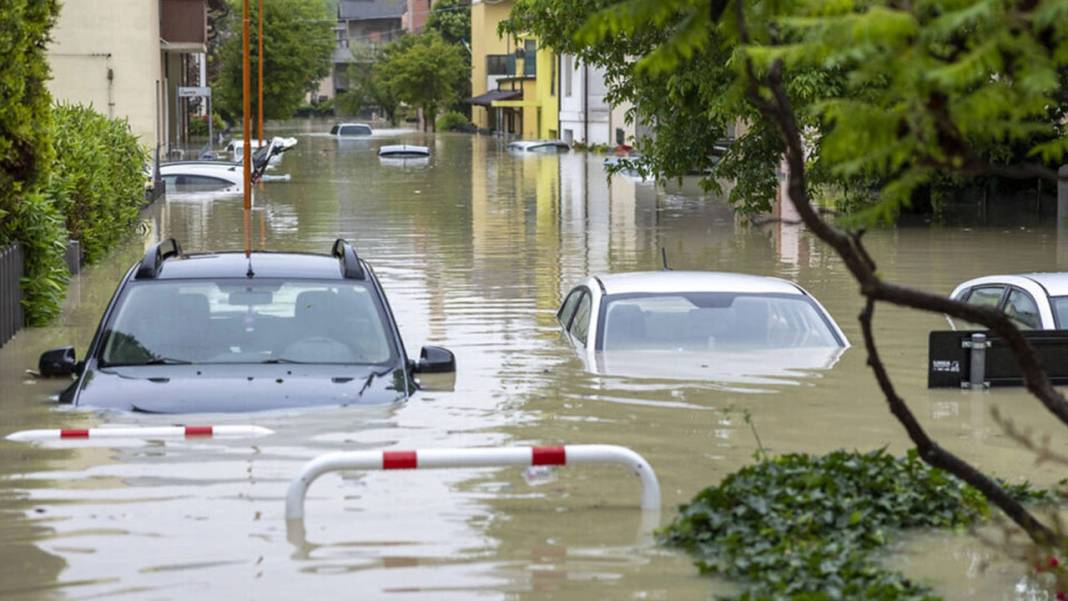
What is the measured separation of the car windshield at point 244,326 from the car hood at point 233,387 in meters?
0.16

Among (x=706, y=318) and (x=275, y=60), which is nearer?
(x=706, y=318)

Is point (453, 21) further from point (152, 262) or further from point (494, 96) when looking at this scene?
point (152, 262)

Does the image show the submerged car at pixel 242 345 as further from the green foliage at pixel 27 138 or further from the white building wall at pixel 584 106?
the white building wall at pixel 584 106

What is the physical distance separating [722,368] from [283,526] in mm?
5309

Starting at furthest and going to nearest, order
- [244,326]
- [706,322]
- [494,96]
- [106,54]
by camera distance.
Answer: [494,96], [106,54], [706,322], [244,326]

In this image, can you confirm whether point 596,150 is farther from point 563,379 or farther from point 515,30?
point 563,379

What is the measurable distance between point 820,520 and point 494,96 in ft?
363

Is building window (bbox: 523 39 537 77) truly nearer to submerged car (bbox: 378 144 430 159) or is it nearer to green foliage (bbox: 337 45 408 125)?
green foliage (bbox: 337 45 408 125)

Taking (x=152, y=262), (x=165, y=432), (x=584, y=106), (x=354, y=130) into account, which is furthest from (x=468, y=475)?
(x=354, y=130)

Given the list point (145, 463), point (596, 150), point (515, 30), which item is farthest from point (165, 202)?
point (596, 150)

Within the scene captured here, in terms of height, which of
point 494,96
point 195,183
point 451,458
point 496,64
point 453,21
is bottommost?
point 195,183

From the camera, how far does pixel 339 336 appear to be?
409 inches

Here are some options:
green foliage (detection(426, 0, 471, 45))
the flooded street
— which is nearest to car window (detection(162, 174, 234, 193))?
the flooded street

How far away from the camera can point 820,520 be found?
7.71 meters
